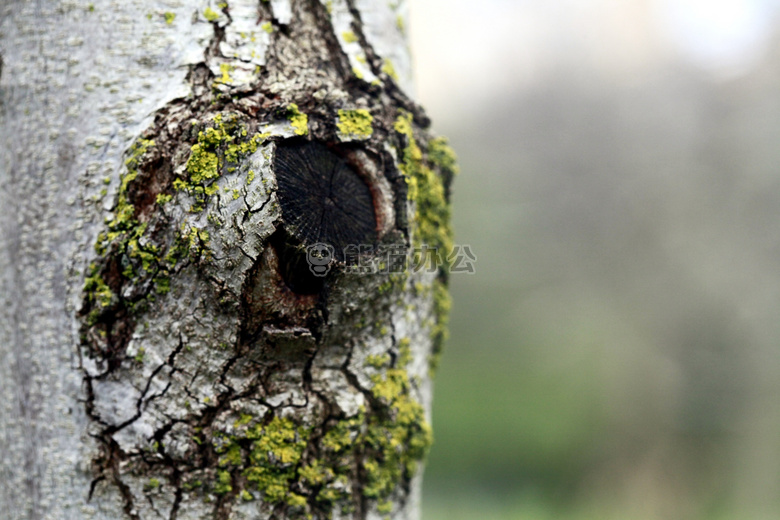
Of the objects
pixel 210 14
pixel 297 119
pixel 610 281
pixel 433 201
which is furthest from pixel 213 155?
pixel 610 281

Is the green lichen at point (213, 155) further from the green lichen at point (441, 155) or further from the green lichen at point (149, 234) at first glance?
the green lichen at point (441, 155)

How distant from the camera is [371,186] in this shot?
2.51 feet

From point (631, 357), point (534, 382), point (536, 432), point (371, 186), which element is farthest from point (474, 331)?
point (371, 186)

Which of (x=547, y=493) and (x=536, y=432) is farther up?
(x=536, y=432)

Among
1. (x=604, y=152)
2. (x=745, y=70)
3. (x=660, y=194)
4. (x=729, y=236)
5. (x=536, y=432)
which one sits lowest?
(x=536, y=432)

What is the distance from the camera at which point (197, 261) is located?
2.27ft

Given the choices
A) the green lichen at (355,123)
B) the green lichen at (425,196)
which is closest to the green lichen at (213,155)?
the green lichen at (355,123)

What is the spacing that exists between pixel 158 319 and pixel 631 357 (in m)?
5.98

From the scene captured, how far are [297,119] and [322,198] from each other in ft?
0.35

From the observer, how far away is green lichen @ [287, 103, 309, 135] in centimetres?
71

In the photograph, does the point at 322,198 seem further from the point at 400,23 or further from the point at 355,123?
the point at 400,23

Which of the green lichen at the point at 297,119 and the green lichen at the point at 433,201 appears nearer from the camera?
the green lichen at the point at 297,119

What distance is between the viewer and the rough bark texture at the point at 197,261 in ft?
2.31

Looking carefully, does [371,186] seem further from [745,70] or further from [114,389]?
[745,70]
